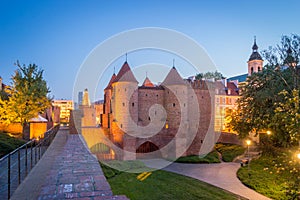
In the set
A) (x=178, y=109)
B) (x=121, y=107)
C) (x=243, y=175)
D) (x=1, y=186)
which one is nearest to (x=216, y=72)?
(x=178, y=109)

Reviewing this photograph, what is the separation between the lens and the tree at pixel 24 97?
16622 millimetres

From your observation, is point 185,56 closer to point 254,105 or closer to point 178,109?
point 178,109

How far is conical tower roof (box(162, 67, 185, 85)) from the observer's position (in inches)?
1139

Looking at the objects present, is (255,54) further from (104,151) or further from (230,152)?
(104,151)

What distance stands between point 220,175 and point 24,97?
1592 cm

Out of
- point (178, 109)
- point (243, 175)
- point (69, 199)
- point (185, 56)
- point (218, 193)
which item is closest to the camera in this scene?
point (69, 199)

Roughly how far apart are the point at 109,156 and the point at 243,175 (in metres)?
15.2

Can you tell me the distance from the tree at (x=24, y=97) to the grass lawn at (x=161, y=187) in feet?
24.4

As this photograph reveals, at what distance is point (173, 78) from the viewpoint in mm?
29359

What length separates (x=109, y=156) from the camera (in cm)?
2658

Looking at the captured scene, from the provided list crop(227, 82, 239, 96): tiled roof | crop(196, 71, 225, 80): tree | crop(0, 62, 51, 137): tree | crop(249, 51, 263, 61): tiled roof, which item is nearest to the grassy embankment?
crop(0, 62, 51, 137): tree

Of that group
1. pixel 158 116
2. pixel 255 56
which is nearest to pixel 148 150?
pixel 158 116

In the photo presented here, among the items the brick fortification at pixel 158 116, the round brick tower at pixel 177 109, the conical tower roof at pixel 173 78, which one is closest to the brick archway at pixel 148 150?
the brick fortification at pixel 158 116

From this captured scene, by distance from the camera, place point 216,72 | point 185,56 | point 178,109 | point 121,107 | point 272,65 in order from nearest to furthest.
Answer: point 272,65, point 185,56, point 121,107, point 178,109, point 216,72
